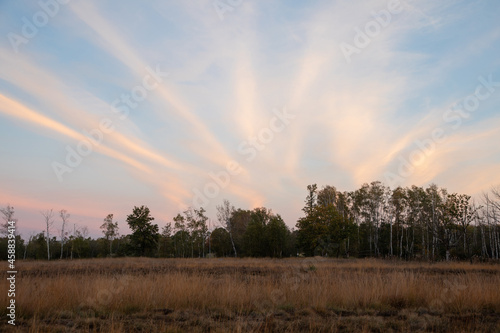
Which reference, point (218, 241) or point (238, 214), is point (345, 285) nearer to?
point (218, 241)

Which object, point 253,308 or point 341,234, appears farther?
point 341,234

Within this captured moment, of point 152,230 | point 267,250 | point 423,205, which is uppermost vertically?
point 423,205

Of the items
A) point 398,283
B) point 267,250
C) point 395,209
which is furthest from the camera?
point 395,209

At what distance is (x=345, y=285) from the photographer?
949 centimetres

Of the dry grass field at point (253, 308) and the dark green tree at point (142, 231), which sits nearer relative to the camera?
the dry grass field at point (253, 308)

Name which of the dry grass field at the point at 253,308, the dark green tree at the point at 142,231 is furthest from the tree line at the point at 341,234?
the dry grass field at the point at 253,308

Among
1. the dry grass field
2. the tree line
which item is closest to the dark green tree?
the tree line

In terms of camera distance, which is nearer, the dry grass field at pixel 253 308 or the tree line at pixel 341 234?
the dry grass field at pixel 253 308

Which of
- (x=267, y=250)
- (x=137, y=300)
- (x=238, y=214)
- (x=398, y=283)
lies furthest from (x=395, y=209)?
(x=137, y=300)

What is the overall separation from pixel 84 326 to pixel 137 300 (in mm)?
1973

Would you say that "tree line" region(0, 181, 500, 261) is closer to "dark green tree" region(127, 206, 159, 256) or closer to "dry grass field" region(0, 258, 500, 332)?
"dark green tree" region(127, 206, 159, 256)

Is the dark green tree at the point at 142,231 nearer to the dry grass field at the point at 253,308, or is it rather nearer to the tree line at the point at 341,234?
the tree line at the point at 341,234

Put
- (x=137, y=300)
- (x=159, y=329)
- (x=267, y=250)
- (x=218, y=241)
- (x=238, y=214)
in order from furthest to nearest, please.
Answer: (x=238, y=214)
(x=218, y=241)
(x=267, y=250)
(x=137, y=300)
(x=159, y=329)

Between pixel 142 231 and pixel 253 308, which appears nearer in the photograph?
pixel 253 308
